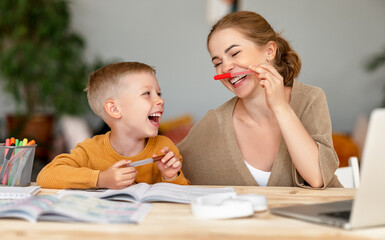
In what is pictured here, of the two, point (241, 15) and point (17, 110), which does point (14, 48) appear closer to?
point (17, 110)

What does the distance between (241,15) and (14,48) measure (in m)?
3.57

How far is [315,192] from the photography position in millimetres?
1274

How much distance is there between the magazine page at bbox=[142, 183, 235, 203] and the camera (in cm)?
106

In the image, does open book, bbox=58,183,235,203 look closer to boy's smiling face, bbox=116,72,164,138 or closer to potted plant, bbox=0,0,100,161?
boy's smiling face, bbox=116,72,164,138

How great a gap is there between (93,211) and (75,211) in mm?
43

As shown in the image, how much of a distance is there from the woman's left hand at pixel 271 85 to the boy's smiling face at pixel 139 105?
1.12 ft

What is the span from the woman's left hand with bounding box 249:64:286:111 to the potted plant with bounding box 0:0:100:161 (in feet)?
11.6

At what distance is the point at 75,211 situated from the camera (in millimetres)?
894

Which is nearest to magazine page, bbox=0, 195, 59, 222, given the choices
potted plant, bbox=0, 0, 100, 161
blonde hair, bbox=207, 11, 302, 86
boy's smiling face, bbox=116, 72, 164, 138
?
boy's smiling face, bbox=116, 72, 164, 138

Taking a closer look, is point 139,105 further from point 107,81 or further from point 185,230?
point 185,230

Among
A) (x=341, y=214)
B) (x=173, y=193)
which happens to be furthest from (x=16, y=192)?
(x=341, y=214)

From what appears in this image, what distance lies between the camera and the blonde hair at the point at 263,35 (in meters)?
1.64

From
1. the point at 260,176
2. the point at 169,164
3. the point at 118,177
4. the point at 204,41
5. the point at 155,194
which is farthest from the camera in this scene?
the point at 204,41

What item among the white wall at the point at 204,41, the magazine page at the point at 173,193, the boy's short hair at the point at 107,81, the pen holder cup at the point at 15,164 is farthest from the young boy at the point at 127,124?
the white wall at the point at 204,41
